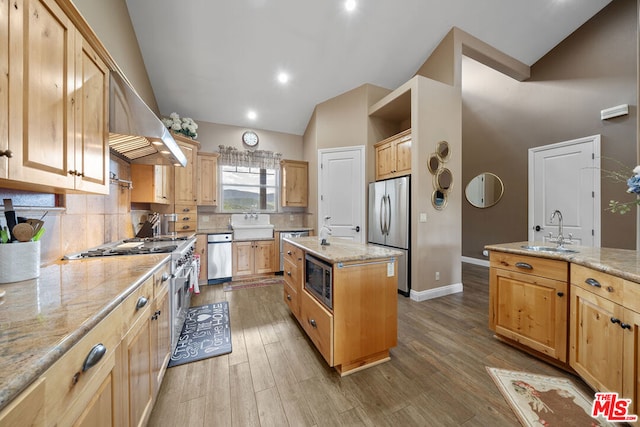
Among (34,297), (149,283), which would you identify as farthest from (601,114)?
(34,297)

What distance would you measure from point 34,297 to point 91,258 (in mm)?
865

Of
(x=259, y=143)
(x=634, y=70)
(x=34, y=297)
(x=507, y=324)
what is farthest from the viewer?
(x=259, y=143)

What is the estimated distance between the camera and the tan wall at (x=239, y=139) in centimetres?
434

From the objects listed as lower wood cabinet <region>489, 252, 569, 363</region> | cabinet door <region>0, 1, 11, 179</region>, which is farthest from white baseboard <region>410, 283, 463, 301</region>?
cabinet door <region>0, 1, 11, 179</region>

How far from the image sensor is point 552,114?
3.95 metres

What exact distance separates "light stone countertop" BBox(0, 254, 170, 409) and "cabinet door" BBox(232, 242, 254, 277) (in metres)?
2.62

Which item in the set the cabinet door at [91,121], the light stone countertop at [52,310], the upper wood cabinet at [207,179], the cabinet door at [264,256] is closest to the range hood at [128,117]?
the cabinet door at [91,121]

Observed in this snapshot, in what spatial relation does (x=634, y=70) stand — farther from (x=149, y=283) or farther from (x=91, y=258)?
(x=91, y=258)

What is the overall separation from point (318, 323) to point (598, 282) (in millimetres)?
1905

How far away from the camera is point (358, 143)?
4.09 metres

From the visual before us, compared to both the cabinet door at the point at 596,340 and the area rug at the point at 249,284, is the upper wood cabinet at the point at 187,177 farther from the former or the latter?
the cabinet door at the point at 596,340

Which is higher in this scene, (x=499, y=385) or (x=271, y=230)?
(x=271, y=230)

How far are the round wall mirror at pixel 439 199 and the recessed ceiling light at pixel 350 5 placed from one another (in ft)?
8.86

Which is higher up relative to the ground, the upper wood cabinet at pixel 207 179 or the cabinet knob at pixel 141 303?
the upper wood cabinet at pixel 207 179
